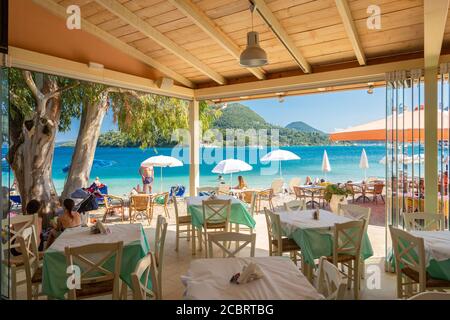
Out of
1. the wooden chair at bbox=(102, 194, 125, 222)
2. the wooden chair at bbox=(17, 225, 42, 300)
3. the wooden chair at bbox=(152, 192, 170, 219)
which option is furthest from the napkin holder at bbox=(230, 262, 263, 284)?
the wooden chair at bbox=(102, 194, 125, 222)

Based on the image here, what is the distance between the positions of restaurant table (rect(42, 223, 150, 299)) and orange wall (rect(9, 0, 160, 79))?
2621 mm

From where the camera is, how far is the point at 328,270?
81.7 inches

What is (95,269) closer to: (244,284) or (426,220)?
(244,284)

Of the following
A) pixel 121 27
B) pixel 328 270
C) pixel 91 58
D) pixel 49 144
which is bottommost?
pixel 328 270

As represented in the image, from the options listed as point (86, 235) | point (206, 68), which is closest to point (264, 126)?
point (206, 68)

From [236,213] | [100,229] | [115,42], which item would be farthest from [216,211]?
[115,42]

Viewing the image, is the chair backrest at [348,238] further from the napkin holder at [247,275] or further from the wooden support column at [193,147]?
the wooden support column at [193,147]

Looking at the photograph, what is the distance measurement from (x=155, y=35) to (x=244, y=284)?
13.4 ft

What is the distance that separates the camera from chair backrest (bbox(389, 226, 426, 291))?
9.23ft

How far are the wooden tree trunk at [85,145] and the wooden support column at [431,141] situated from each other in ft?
22.9

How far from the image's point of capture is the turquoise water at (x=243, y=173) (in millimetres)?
22734

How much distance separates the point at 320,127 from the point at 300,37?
29550mm

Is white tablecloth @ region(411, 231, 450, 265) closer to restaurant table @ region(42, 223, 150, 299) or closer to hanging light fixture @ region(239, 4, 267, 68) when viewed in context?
hanging light fixture @ region(239, 4, 267, 68)
